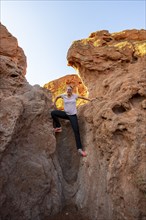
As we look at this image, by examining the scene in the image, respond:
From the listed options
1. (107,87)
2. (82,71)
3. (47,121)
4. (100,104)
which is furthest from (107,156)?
(82,71)

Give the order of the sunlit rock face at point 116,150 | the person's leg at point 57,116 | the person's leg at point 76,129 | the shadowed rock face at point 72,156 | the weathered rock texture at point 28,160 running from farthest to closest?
the person's leg at point 57,116, the person's leg at point 76,129, the weathered rock texture at point 28,160, the shadowed rock face at point 72,156, the sunlit rock face at point 116,150

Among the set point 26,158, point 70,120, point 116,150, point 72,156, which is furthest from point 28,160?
point 116,150

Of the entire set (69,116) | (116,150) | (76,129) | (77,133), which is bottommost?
(116,150)

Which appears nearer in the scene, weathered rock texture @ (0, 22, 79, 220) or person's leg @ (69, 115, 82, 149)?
weathered rock texture @ (0, 22, 79, 220)

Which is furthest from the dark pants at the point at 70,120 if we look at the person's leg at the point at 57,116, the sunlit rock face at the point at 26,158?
the sunlit rock face at the point at 26,158

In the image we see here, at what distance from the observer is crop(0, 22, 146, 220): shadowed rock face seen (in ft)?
15.8

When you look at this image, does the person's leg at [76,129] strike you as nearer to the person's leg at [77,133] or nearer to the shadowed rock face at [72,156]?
the person's leg at [77,133]

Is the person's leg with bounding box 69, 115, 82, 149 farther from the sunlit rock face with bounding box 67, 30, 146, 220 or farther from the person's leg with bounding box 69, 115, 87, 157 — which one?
the sunlit rock face with bounding box 67, 30, 146, 220

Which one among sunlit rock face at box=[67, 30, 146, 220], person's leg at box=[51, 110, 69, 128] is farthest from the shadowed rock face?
person's leg at box=[51, 110, 69, 128]

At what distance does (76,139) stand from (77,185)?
1351mm

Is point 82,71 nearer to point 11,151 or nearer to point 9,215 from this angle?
point 11,151

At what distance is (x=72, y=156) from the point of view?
6496 millimetres

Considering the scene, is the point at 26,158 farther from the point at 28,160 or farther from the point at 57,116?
the point at 57,116

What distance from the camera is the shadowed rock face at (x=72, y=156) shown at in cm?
481
